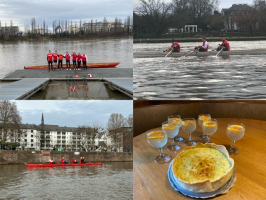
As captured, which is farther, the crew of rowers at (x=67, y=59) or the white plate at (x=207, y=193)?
the crew of rowers at (x=67, y=59)

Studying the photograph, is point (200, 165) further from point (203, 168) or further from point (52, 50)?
point (52, 50)

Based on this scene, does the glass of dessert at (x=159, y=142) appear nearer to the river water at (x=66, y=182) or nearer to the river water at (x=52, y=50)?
the river water at (x=52, y=50)

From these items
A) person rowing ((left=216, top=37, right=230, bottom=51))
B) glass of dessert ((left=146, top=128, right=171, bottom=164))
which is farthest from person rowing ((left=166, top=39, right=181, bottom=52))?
glass of dessert ((left=146, top=128, right=171, bottom=164))

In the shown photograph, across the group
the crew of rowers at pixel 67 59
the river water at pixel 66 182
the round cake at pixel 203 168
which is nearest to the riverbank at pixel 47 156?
the river water at pixel 66 182

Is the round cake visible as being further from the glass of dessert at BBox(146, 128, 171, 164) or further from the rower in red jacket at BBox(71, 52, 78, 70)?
the rower in red jacket at BBox(71, 52, 78, 70)

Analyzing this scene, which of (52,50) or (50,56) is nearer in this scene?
(50,56)

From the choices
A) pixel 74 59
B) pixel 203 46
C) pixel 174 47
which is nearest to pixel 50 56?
pixel 74 59

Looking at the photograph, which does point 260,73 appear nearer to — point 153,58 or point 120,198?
point 153,58
